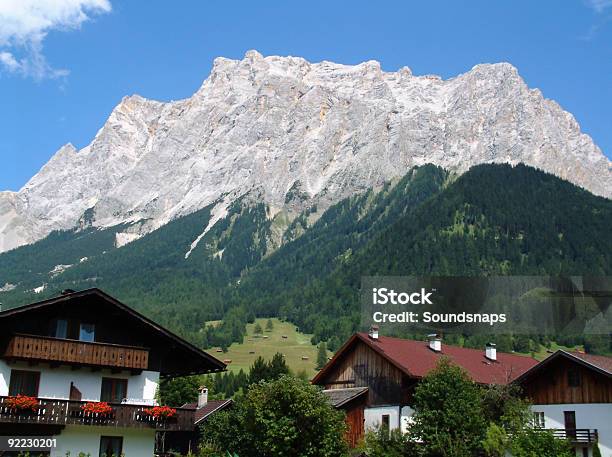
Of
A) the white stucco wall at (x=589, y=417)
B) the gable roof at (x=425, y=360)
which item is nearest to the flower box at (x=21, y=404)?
the gable roof at (x=425, y=360)

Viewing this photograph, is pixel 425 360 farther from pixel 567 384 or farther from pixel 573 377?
pixel 573 377

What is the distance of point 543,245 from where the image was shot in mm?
178125

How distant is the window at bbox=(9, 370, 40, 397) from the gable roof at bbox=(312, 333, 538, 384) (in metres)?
23.6

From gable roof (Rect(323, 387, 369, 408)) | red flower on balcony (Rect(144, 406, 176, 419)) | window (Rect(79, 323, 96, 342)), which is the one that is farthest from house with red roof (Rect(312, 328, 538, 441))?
window (Rect(79, 323, 96, 342))

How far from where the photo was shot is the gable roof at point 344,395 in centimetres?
4983

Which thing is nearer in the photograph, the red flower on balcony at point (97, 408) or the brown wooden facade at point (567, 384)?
the red flower on balcony at point (97, 408)

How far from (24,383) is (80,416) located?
314cm

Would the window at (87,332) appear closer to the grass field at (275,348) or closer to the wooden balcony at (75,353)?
the wooden balcony at (75,353)

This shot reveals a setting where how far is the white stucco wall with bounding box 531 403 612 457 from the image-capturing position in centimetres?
4319

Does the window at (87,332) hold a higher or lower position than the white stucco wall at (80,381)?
higher

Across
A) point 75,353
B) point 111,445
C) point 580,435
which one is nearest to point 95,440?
point 111,445

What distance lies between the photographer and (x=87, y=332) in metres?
34.8

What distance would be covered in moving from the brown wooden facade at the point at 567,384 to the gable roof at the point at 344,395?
35.3 feet

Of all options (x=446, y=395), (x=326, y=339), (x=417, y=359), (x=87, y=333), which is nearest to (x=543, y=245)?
(x=326, y=339)
